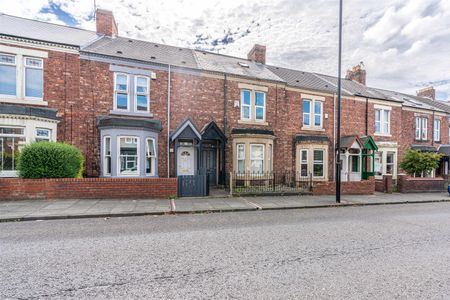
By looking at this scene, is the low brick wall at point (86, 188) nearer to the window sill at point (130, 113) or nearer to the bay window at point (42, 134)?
the bay window at point (42, 134)

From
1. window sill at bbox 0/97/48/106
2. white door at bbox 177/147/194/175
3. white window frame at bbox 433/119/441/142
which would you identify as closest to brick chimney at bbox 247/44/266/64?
white door at bbox 177/147/194/175

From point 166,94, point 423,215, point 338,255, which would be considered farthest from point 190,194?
point 423,215

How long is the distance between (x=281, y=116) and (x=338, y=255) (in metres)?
12.6

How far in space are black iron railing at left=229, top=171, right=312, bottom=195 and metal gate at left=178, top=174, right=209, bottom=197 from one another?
Result: 1.61 m

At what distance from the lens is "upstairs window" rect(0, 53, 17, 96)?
11438 millimetres

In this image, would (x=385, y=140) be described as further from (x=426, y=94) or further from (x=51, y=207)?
(x=51, y=207)

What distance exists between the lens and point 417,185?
1543cm

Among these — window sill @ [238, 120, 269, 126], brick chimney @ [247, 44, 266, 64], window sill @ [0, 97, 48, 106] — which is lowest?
window sill @ [238, 120, 269, 126]

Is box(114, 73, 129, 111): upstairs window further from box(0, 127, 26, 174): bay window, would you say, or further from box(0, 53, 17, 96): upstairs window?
box(0, 53, 17, 96): upstairs window

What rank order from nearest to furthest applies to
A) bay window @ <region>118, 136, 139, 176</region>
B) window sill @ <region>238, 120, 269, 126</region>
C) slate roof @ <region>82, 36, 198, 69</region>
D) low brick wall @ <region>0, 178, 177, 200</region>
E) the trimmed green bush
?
1. low brick wall @ <region>0, 178, 177, 200</region>
2. the trimmed green bush
3. bay window @ <region>118, 136, 139, 176</region>
4. slate roof @ <region>82, 36, 198, 69</region>
5. window sill @ <region>238, 120, 269, 126</region>

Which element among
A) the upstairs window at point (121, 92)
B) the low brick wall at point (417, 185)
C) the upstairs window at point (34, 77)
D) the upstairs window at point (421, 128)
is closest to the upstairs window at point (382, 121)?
the upstairs window at point (421, 128)

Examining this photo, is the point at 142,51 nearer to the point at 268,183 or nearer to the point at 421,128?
the point at 268,183

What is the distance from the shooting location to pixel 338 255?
15.6 ft

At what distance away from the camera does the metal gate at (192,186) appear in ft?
36.7
